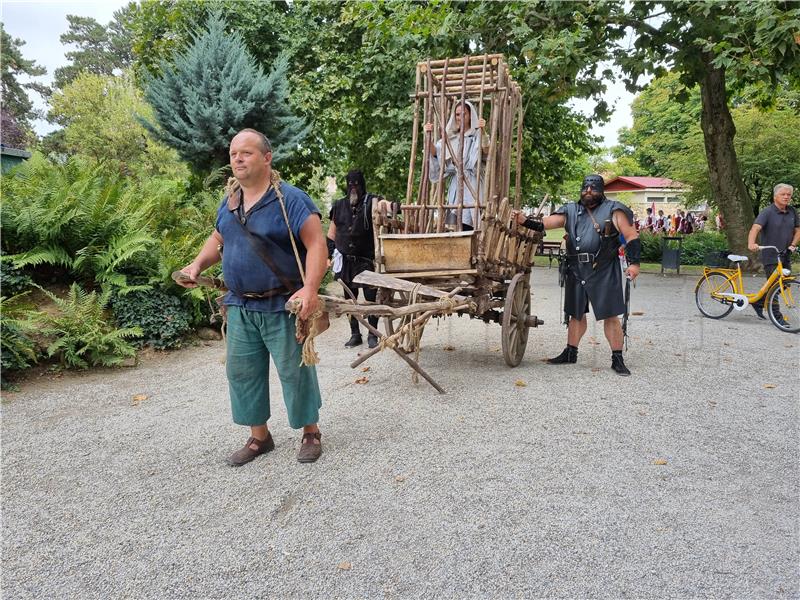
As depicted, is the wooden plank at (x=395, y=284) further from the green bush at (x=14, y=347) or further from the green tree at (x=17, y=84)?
the green tree at (x=17, y=84)

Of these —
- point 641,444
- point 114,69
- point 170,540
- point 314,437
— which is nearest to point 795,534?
point 641,444

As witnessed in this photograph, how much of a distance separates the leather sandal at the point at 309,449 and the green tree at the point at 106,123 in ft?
87.5

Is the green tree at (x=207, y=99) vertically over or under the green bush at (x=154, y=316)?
over

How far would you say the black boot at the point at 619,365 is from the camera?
6.14 metres

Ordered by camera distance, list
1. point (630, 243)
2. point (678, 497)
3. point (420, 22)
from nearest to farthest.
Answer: point (678, 497) → point (630, 243) → point (420, 22)

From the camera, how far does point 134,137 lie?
32.1 metres

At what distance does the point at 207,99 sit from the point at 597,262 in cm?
857

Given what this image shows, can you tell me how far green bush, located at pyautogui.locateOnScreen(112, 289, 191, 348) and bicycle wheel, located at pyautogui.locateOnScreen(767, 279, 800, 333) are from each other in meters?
7.73

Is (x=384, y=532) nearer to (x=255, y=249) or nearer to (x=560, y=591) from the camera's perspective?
(x=560, y=591)

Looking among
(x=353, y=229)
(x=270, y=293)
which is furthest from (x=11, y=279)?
(x=270, y=293)

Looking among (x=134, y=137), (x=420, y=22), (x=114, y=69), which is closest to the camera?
(x=420, y=22)

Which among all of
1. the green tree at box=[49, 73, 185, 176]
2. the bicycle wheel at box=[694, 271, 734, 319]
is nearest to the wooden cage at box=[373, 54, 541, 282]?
the bicycle wheel at box=[694, 271, 734, 319]

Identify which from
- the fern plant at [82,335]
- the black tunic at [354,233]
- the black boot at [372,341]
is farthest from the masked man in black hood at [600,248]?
the fern plant at [82,335]

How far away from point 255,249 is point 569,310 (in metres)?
3.89
